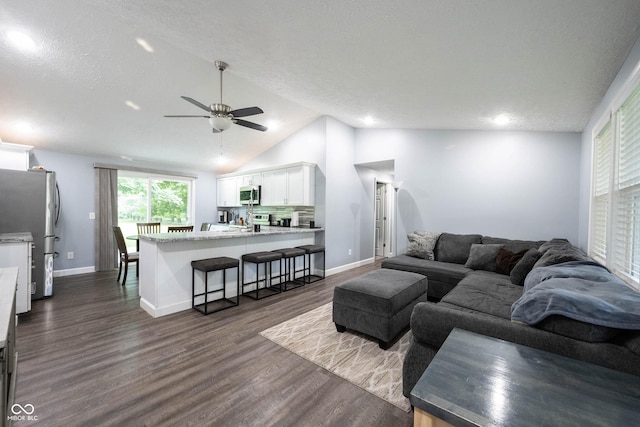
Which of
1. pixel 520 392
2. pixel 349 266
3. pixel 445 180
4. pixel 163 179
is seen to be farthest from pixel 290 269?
pixel 163 179

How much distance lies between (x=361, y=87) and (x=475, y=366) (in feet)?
10.2

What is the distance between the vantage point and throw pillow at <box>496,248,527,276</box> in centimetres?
326

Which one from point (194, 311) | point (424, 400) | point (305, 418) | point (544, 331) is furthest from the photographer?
point (194, 311)

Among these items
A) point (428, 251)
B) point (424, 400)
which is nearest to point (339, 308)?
point (424, 400)

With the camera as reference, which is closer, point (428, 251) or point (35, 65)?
point (35, 65)

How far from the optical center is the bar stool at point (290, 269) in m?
Answer: 4.24

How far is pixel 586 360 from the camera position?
1.20 metres

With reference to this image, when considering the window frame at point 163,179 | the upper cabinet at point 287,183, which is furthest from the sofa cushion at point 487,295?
the window frame at point 163,179

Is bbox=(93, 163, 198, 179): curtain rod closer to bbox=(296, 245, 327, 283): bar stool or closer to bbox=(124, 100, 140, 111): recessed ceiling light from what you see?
bbox=(124, 100, 140, 111): recessed ceiling light

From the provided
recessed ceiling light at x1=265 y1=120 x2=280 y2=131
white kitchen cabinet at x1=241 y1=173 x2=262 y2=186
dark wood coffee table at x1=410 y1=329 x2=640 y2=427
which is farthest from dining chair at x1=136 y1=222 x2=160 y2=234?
dark wood coffee table at x1=410 y1=329 x2=640 y2=427

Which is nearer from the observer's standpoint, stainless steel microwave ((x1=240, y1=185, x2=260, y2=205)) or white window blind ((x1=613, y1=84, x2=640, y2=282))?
white window blind ((x1=613, y1=84, x2=640, y2=282))

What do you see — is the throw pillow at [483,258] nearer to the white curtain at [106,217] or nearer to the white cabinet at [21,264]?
the white cabinet at [21,264]

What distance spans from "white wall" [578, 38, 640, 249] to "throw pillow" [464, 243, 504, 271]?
3.08ft

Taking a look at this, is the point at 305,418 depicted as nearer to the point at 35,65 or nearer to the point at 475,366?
the point at 475,366
